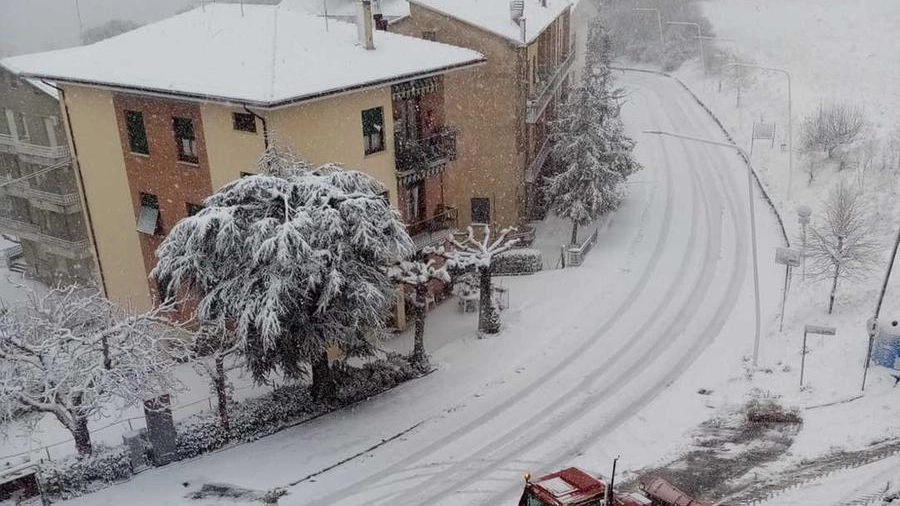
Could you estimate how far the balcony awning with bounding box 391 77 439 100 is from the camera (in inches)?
1102

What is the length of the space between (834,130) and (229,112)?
34.9 metres

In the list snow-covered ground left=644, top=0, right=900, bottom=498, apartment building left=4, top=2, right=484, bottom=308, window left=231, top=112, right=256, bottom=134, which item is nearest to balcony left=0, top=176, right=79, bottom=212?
apartment building left=4, top=2, right=484, bottom=308

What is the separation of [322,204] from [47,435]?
11.6 meters

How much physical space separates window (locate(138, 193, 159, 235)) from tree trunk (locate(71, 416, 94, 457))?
31.4 feet

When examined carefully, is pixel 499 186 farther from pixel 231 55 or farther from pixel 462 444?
A: pixel 462 444

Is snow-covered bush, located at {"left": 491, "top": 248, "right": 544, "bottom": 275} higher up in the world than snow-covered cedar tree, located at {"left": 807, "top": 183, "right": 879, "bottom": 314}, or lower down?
lower down

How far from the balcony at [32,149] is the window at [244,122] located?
16620 millimetres

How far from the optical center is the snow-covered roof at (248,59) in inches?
933

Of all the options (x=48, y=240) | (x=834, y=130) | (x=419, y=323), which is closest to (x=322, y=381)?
(x=419, y=323)

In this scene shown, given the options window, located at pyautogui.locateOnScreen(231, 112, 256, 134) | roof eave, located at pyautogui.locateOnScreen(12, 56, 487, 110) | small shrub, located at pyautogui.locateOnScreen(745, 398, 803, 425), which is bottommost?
small shrub, located at pyautogui.locateOnScreen(745, 398, 803, 425)

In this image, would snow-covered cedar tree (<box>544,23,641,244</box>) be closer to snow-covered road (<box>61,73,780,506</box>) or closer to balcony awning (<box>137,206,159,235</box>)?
snow-covered road (<box>61,73,780,506</box>)

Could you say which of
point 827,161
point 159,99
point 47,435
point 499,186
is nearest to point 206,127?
point 159,99

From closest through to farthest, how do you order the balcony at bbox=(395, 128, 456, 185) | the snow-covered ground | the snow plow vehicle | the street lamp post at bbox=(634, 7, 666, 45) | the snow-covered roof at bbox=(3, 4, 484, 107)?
1. the snow plow vehicle
2. the snow-covered ground
3. the snow-covered roof at bbox=(3, 4, 484, 107)
4. the balcony at bbox=(395, 128, 456, 185)
5. the street lamp post at bbox=(634, 7, 666, 45)

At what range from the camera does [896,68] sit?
5778 centimetres
